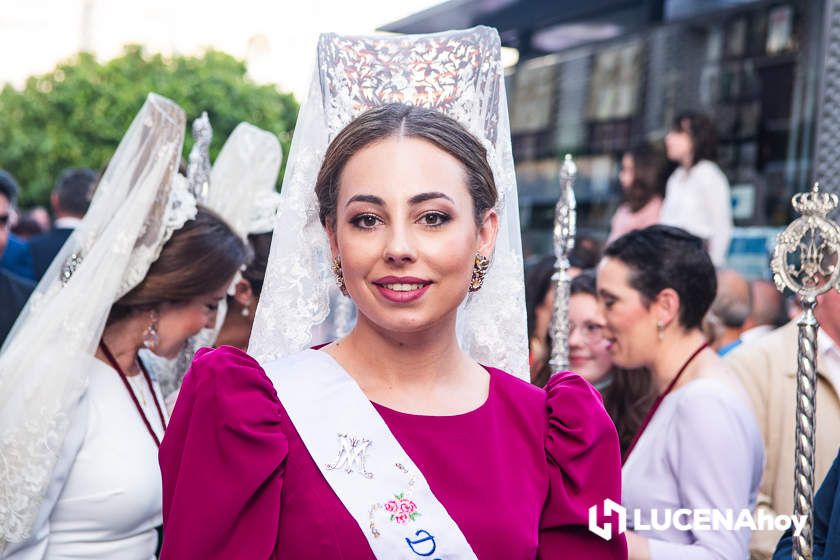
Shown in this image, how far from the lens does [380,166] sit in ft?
6.98

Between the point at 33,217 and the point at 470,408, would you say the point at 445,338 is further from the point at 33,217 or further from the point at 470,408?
the point at 33,217

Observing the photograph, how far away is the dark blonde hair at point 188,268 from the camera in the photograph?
10.5ft

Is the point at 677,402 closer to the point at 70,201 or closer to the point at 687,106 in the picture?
the point at 70,201

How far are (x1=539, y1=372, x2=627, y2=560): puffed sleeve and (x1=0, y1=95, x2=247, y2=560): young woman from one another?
4.49 feet

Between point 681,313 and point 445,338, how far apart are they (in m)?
1.62

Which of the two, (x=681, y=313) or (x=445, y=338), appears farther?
(x=681, y=313)

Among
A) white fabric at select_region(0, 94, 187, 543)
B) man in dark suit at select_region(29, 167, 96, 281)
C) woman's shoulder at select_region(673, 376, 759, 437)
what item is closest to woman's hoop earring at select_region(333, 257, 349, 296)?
white fabric at select_region(0, 94, 187, 543)

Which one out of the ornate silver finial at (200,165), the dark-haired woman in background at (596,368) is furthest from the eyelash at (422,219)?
the dark-haired woman in background at (596,368)

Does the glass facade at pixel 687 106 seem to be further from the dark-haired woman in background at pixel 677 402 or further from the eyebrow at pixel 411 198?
the eyebrow at pixel 411 198

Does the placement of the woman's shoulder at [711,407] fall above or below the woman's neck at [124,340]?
below

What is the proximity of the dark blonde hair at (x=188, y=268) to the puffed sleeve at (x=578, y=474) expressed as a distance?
1.44m

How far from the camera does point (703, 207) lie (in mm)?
7859

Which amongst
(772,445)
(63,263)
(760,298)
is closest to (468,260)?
(63,263)

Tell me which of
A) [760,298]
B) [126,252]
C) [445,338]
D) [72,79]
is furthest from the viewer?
[72,79]
